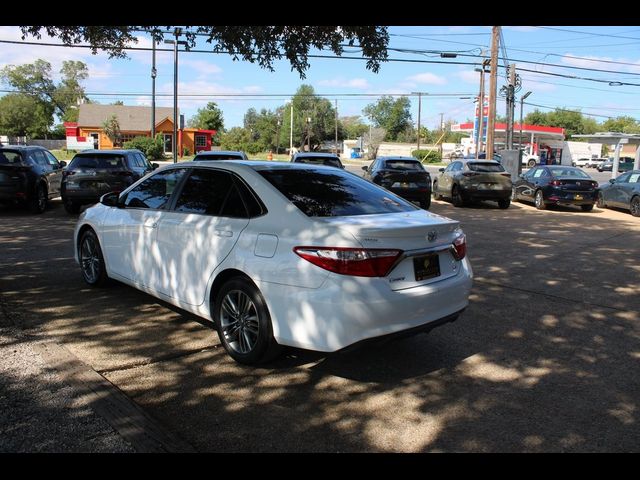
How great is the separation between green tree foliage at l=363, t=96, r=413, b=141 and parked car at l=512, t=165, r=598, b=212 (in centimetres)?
10402

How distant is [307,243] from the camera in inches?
144

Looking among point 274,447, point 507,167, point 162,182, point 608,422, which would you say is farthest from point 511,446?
point 507,167

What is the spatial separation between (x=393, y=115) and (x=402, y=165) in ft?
356

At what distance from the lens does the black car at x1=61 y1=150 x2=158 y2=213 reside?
41.9ft

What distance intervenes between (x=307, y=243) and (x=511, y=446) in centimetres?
177

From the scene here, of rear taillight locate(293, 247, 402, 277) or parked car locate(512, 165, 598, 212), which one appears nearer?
rear taillight locate(293, 247, 402, 277)

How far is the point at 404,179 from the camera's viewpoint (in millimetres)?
15719

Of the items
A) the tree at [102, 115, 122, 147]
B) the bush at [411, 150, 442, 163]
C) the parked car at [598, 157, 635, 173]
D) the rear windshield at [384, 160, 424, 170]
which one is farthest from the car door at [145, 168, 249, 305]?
the bush at [411, 150, 442, 163]

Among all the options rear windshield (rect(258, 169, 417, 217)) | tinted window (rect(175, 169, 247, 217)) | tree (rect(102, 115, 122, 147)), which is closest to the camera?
rear windshield (rect(258, 169, 417, 217))

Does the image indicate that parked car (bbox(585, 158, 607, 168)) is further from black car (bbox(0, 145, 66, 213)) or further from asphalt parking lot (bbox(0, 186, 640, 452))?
asphalt parking lot (bbox(0, 186, 640, 452))

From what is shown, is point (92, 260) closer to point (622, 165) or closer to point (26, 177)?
point (26, 177)

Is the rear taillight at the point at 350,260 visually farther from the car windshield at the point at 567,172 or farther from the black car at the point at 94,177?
the car windshield at the point at 567,172

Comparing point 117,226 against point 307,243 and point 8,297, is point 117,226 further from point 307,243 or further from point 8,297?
point 307,243
